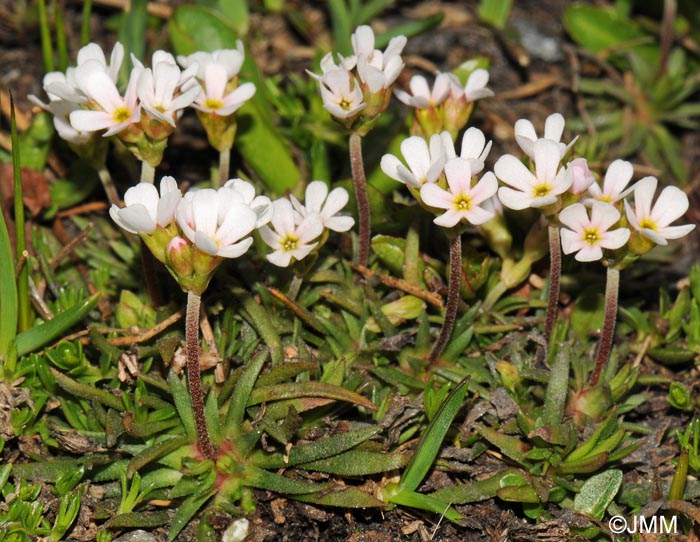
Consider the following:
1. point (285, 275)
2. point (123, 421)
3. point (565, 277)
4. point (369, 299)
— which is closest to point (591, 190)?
point (565, 277)

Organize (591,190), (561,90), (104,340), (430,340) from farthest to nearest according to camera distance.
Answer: (561,90) → (430,340) → (104,340) → (591,190)

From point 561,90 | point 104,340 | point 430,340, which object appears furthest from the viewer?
point 561,90

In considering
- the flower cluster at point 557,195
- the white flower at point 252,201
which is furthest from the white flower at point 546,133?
the white flower at point 252,201

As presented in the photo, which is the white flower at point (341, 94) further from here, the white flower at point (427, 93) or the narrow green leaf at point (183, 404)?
the narrow green leaf at point (183, 404)

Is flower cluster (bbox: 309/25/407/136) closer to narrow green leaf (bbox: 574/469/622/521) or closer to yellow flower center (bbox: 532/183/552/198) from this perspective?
yellow flower center (bbox: 532/183/552/198)

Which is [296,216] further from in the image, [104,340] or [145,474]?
[145,474]

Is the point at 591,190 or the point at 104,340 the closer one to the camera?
the point at 591,190

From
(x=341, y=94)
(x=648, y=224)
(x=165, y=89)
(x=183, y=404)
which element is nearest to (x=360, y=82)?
(x=341, y=94)
